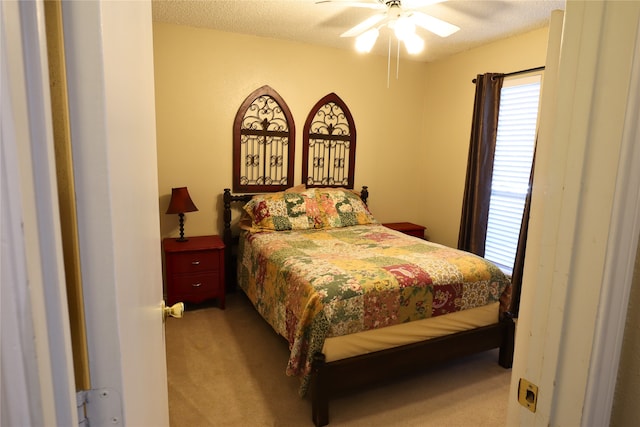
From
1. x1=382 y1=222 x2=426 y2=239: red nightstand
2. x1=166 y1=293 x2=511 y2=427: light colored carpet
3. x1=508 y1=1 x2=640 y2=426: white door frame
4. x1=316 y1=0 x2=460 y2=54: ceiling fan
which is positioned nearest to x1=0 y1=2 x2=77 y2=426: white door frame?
x1=508 y1=1 x2=640 y2=426: white door frame

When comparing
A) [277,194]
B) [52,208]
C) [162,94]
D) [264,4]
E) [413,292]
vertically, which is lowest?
[413,292]

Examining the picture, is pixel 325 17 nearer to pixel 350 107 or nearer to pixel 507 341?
pixel 350 107

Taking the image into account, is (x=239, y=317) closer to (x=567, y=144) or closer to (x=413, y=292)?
(x=413, y=292)

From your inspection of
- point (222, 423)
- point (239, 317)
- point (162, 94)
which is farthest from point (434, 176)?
point (222, 423)

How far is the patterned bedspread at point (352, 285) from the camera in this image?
2.05m

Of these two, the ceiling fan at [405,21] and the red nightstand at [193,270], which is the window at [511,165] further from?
the red nightstand at [193,270]

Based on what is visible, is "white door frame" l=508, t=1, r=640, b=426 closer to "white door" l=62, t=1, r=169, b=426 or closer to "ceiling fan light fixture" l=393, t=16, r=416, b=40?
"white door" l=62, t=1, r=169, b=426

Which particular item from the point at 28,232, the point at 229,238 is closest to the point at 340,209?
the point at 229,238

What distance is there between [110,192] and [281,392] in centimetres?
209

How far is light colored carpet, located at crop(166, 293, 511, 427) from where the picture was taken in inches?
80.7

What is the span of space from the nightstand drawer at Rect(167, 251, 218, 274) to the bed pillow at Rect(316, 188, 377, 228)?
1.10 meters

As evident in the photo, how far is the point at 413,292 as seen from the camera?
87.4 inches

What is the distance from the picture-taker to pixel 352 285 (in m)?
2.11

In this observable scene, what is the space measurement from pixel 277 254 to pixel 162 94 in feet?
6.21
